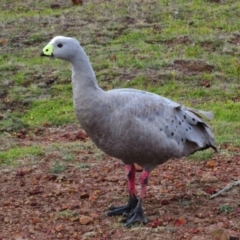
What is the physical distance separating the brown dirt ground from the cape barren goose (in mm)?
260

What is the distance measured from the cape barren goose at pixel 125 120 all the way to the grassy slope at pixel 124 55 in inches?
64.6

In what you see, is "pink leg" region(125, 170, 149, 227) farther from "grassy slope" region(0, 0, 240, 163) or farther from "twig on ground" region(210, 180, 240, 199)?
"grassy slope" region(0, 0, 240, 163)

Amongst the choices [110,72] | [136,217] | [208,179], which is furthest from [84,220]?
[110,72]

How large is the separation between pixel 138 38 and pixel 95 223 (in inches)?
297

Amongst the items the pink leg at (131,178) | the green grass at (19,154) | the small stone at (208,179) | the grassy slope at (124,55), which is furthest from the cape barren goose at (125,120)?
the green grass at (19,154)

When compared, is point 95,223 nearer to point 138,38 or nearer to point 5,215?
point 5,215

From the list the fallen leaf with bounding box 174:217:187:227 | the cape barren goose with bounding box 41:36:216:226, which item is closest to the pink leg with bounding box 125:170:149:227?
the cape barren goose with bounding box 41:36:216:226

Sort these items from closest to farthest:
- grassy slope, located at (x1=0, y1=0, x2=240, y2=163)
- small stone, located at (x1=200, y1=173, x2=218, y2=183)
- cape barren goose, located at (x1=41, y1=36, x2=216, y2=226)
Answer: cape barren goose, located at (x1=41, y1=36, x2=216, y2=226) < small stone, located at (x1=200, y1=173, x2=218, y2=183) < grassy slope, located at (x1=0, y1=0, x2=240, y2=163)

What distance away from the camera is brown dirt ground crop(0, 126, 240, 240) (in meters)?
5.40

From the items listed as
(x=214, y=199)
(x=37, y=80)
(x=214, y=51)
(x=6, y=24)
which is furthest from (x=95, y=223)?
(x=6, y=24)

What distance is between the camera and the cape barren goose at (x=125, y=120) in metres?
5.31

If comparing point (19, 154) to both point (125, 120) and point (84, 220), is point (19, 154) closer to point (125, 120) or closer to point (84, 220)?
point (84, 220)

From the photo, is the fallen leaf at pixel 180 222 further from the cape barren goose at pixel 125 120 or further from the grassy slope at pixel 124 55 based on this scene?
the grassy slope at pixel 124 55

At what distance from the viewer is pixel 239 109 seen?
30.1ft
